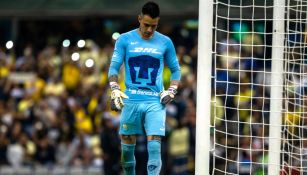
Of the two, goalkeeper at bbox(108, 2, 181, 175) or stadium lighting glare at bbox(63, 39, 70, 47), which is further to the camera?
stadium lighting glare at bbox(63, 39, 70, 47)

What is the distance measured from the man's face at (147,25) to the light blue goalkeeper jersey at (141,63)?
10cm

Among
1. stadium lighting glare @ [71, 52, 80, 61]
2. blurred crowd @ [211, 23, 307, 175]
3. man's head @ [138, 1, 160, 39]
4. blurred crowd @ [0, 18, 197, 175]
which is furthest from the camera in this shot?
stadium lighting glare @ [71, 52, 80, 61]

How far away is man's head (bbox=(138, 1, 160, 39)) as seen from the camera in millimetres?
12594

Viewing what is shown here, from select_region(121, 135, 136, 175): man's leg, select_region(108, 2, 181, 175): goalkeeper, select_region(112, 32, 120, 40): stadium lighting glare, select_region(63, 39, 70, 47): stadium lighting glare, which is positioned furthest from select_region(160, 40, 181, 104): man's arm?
select_region(63, 39, 70, 47): stadium lighting glare

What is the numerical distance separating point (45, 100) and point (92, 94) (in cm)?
112

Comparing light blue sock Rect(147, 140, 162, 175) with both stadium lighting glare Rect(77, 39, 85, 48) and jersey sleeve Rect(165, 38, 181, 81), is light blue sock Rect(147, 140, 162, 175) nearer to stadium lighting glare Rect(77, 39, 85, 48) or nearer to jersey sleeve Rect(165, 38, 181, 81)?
jersey sleeve Rect(165, 38, 181, 81)

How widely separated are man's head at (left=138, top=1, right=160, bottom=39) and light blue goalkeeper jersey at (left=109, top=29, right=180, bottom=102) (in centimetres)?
17

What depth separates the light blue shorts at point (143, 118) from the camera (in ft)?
41.9

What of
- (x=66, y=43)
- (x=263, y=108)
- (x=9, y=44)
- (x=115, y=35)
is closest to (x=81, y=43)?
(x=66, y=43)

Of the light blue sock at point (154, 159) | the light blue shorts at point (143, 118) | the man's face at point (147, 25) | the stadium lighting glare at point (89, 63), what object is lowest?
the light blue sock at point (154, 159)

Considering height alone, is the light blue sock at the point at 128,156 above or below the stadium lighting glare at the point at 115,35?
below

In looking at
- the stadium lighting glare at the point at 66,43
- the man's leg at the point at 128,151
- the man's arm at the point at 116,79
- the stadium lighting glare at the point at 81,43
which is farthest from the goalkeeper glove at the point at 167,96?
the stadium lighting glare at the point at 66,43

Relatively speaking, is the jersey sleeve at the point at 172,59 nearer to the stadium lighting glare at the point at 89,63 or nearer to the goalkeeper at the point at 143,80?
the goalkeeper at the point at 143,80

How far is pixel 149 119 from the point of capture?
42.0 ft
